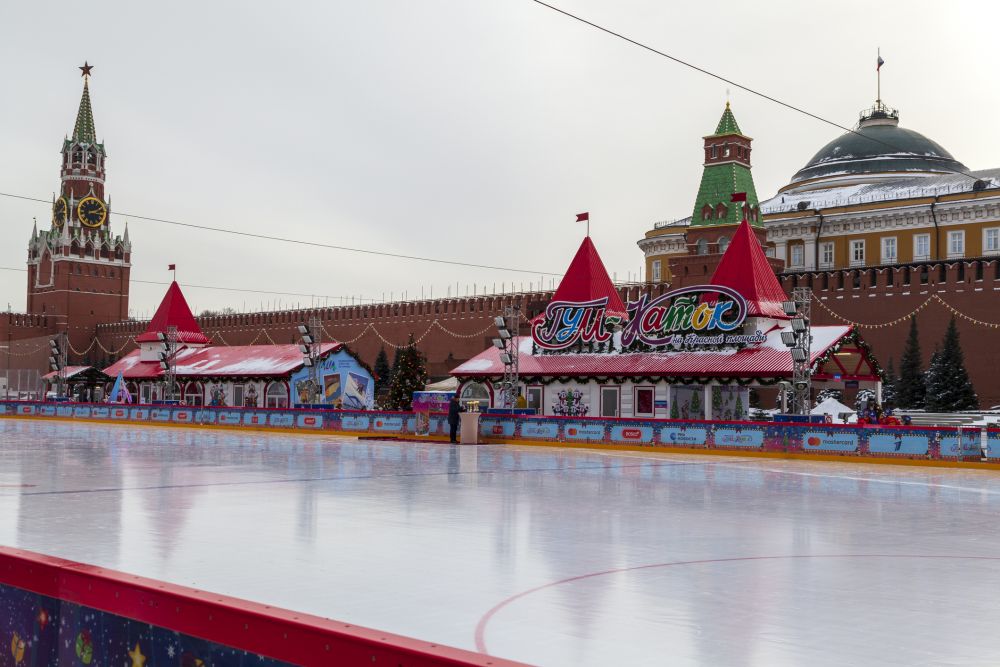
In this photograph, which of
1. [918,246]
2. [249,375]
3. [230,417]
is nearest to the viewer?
[230,417]

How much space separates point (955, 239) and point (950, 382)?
1715 centimetres

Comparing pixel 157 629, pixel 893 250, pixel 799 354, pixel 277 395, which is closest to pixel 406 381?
pixel 277 395

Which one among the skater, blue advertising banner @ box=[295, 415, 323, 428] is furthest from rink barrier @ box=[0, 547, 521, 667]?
blue advertising banner @ box=[295, 415, 323, 428]

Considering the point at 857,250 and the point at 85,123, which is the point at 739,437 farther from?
the point at 85,123

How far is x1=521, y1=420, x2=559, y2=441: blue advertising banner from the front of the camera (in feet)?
79.1

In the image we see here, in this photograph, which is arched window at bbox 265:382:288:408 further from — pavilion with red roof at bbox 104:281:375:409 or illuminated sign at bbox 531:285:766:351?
illuminated sign at bbox 531:285:766:351

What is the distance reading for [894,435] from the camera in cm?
1892

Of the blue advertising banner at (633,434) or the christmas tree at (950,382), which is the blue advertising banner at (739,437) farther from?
the christmas tree at (950,382)

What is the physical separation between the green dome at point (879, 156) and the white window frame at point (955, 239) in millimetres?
6977

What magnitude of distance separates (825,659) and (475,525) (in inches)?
183

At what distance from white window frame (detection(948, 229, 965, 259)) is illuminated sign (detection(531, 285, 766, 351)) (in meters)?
25.5

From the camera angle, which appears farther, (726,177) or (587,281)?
(726,177)

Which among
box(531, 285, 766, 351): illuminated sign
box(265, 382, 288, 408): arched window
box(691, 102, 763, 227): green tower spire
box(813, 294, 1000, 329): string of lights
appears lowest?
box(265, 382, 288, 408): arched window

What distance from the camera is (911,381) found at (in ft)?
115
